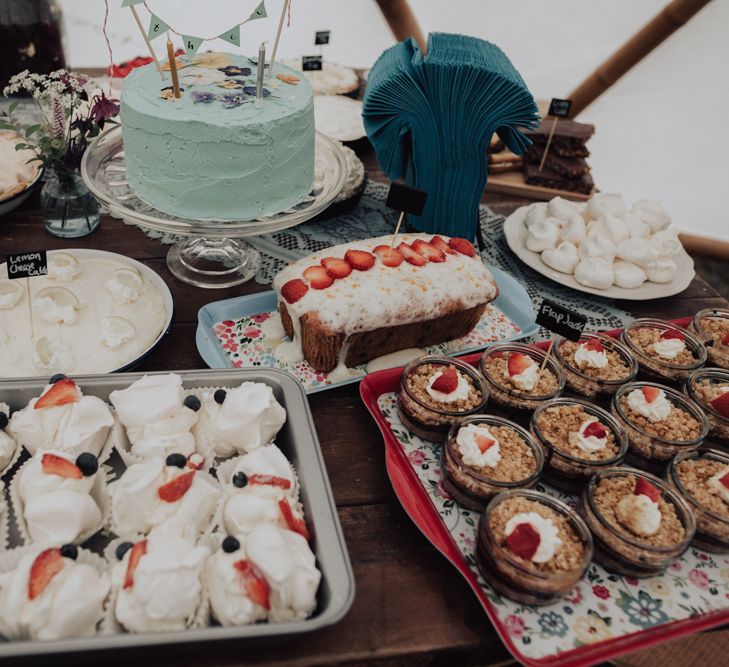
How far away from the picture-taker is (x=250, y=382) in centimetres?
130

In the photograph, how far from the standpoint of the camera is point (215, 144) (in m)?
1.49

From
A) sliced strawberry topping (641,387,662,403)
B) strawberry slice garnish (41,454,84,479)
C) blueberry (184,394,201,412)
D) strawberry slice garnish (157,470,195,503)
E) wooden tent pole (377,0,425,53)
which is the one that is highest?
wooden tent pole (377,0,425,53)

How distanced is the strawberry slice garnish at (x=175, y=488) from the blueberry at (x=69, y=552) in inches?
6.1

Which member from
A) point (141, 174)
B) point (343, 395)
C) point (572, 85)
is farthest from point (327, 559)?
point (572, 85)

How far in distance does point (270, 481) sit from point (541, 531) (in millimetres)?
520

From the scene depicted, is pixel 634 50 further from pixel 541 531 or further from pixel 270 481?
pixel 270 481

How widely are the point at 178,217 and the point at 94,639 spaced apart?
3.39 feet

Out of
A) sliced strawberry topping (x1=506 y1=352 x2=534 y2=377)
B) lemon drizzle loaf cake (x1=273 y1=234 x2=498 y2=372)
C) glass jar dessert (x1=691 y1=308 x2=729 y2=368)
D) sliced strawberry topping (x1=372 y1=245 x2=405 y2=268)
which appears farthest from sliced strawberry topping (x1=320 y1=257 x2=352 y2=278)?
glass jar dessert (x1=691 y1=308 x2=729 y2=368)

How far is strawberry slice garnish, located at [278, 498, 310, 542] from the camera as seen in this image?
1078mm

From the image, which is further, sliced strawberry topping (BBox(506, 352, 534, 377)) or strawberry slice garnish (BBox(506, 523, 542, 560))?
sliced strawberry topping (BBox(506, 352, 534, 377))

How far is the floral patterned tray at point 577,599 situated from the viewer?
1.11 m

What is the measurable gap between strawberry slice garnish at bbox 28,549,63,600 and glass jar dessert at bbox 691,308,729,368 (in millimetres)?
1719

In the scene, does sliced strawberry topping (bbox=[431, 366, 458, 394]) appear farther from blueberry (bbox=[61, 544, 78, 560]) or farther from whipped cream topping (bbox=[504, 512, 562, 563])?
blueberry (bbox=[61, 544, 78, 560])

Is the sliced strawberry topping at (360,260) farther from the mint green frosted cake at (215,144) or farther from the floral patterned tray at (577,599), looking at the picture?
the floral patterned tray at (577,599)
